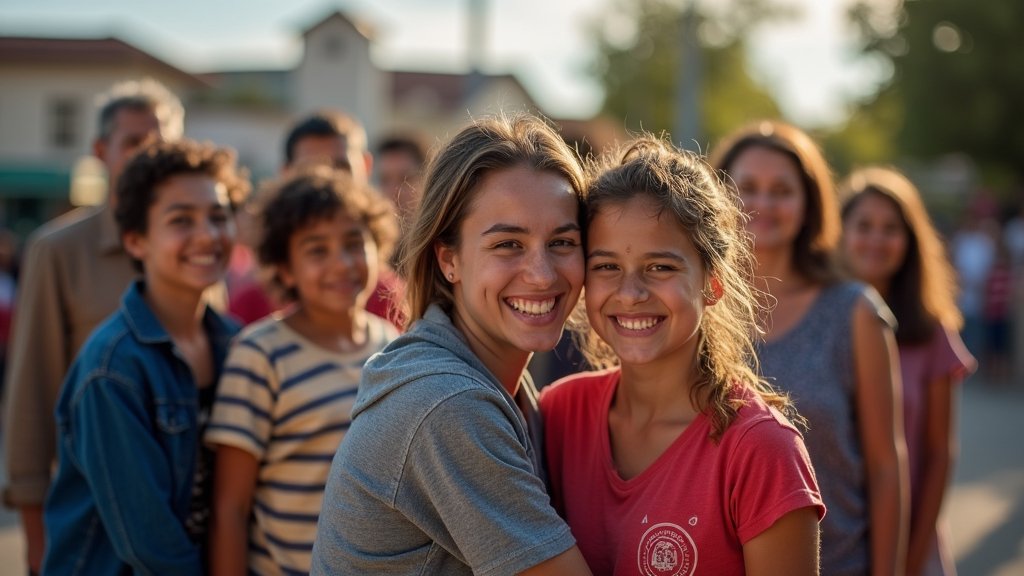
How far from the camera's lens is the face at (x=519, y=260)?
8.27 ft

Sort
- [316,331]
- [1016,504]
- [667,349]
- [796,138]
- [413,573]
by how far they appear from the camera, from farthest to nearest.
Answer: [1016,504] < [796,138] < [316,331] < [667,349] < [413,573]

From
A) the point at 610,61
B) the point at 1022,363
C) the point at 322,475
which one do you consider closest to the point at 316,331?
the point at 322,475

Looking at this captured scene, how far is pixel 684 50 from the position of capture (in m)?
14.5

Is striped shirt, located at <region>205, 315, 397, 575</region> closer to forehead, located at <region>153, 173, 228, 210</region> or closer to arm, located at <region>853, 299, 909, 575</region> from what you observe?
forehead, located at <region>153, 173, 228, 210</region>

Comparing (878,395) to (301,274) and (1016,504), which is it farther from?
(1016,504)

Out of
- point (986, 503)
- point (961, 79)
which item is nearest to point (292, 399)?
point (986, 503)

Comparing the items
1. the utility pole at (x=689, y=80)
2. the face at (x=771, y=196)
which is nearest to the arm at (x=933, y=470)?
the face at (x=771, y=196)

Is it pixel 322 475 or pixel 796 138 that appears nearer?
pixel 322 475

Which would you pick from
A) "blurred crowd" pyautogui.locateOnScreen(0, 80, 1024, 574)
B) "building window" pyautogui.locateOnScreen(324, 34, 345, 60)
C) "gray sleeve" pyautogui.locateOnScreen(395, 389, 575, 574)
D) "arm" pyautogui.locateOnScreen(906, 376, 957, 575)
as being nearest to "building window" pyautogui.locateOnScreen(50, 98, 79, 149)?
"building window" pyautogui.locateOnScreen(324, 34, 345, 60)

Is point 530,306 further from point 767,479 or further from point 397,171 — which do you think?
point 397,171

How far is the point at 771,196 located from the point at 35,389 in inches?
114

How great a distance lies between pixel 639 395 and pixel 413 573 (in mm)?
778

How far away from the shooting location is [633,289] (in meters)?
2.52

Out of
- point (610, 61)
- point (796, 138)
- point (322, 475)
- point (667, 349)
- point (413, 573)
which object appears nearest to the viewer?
point (413, 573)
